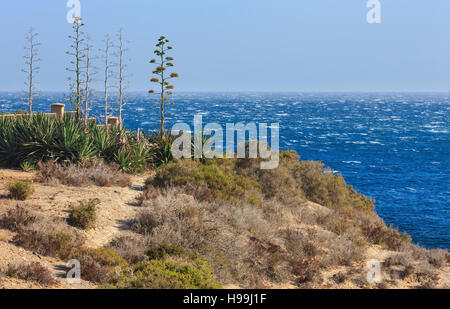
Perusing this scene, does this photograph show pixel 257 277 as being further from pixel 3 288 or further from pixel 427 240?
pixel 427 240

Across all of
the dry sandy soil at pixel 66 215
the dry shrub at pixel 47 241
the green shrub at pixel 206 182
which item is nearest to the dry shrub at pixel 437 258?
the dry sandy soil at pixel 66 215

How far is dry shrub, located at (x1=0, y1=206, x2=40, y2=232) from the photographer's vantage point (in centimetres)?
943

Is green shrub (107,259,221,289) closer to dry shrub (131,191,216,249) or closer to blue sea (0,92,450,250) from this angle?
dry shrub (131,191,216,249)

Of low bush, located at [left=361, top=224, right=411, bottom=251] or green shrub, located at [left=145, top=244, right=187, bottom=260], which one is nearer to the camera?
green shrub, located at [left=145, top=244, right=187, bottom=260]

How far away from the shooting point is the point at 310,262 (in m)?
11.0

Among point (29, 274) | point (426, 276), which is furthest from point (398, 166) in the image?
point (29, 274)

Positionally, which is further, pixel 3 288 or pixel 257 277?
pixel 257 277

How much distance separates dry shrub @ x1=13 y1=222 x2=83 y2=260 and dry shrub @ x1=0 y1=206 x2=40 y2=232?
0.25 m

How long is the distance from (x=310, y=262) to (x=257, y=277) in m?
1.92

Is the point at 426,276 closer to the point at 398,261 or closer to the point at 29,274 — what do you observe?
the point at 398,261

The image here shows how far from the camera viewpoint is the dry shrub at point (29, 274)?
7.76m

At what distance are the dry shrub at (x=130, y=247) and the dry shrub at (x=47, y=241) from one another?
76 centimetres

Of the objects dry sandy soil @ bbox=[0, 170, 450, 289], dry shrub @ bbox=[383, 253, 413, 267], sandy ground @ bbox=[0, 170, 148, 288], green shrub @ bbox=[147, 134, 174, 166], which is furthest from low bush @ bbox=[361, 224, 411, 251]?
green shrub @ bbox=[147, 134, 174, 166]
